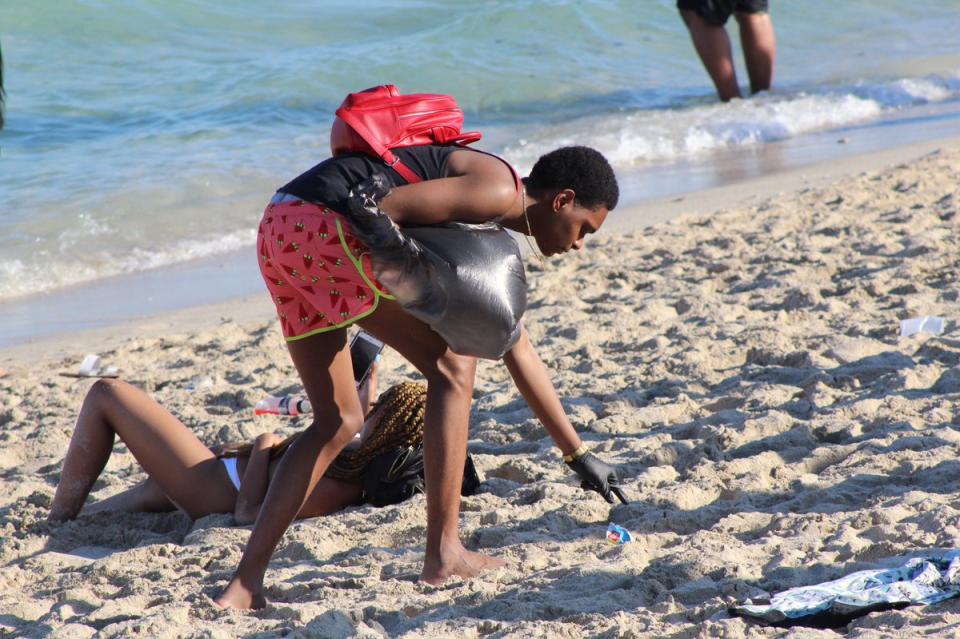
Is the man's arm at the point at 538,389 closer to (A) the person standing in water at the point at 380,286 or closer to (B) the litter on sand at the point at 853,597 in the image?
(A) the person standing in water at the point at 380,286

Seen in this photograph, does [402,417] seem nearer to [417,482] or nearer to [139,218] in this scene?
[417,482]

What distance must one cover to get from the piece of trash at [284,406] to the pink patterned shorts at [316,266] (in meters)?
1.54

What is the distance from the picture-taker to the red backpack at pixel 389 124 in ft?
8.77

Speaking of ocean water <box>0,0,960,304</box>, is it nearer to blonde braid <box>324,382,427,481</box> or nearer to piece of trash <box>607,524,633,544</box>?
blonde braid <box>324,382,427,481</box>

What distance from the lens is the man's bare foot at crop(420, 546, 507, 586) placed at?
2.88m

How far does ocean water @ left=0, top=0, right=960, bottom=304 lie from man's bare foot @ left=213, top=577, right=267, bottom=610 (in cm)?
469

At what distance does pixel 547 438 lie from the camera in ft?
13.1

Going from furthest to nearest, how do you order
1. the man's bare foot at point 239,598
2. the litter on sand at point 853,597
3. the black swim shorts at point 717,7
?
the black swim shorts at point 717,7 → the man's bare foot at point 239,598 → the litter on sand at point 853,597

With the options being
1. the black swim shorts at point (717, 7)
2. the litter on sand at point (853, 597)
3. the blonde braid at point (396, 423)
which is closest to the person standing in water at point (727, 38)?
the black swim shorts at point (717, 7)

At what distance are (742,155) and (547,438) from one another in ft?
18.6

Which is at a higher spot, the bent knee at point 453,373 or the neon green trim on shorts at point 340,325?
the neon green trim on shorts at point 340,325

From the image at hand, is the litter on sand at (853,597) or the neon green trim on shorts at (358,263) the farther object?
the neon green trim on shorts at (358,263)

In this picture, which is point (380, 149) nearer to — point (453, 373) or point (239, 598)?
point (453, 373)

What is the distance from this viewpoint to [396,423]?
3521 millimetres
